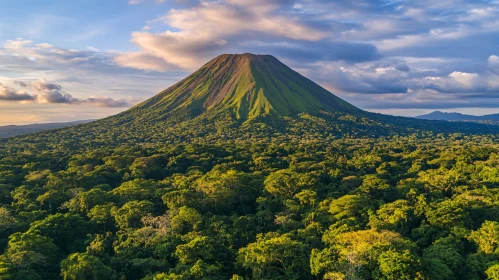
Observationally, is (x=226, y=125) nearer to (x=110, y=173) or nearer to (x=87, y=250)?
(x=110, y=173)

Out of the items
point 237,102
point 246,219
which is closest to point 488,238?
point 246,219

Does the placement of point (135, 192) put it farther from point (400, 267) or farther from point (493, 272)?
point (493, 272)

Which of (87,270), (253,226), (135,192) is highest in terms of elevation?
(135,192)

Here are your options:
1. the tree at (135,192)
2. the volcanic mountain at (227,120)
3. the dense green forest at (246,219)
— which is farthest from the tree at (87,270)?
the volcanic mountain at (227,120)

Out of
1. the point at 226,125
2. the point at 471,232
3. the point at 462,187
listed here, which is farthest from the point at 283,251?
the point at 226,125

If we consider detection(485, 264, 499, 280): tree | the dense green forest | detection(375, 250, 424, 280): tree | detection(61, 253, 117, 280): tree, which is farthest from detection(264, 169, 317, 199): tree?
detection(485, 264, 499, 280): tree

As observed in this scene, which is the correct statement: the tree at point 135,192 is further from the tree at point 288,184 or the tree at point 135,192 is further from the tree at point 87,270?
the tree at point 87,270

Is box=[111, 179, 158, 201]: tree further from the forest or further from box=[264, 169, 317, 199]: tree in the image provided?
box=[264, 169, 317, 199]: tree

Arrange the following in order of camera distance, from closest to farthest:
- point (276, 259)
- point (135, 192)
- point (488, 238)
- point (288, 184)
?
point (276, 259), point (488, 238), point (135, 192), point (288, 184)

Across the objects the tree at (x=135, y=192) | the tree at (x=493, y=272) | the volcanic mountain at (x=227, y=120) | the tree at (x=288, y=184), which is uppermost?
the volcanic mountain at (x=227, y=120)
